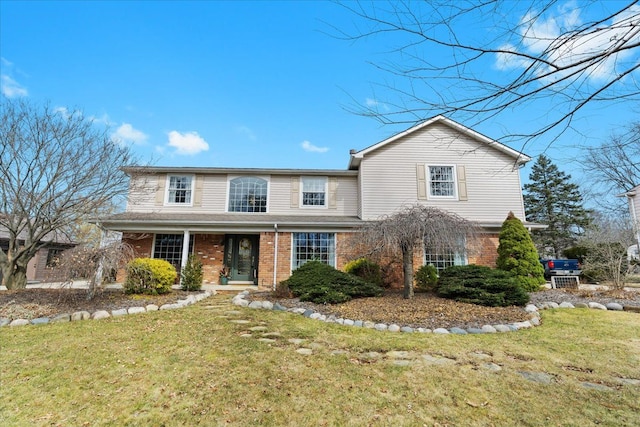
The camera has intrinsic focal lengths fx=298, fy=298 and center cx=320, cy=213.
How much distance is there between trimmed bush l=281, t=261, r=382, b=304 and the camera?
7.88m

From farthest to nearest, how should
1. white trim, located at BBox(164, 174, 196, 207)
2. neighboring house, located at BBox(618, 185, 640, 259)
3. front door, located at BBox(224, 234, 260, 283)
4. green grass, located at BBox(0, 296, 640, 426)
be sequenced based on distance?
neighboring house, located at BBox(618, 185, 640, 259) < white trim, located at BBox(164, 174, 196, 207) < front door, located at BBox(224, 234, 260, 283) < green grass, located at BBox(0, 296, 640, 426)

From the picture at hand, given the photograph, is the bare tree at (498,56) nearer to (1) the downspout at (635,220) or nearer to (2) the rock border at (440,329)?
(2) the rock border at (440,329)

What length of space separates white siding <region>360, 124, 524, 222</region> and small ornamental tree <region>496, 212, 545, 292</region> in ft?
6.04

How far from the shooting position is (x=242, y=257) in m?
13.0

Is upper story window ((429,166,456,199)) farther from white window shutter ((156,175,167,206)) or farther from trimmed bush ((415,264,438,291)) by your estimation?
white window shutter ((156,175,167,206))

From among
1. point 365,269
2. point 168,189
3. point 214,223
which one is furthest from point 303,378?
point 168,189

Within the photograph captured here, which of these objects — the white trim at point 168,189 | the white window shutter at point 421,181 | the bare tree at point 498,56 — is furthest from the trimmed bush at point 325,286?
the white trim at point 168,189

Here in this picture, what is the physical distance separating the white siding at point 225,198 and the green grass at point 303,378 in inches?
300

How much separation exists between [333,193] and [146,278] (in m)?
7.92

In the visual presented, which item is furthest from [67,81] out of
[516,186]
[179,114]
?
[516,186]

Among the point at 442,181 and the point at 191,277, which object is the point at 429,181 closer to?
the point at 442,181

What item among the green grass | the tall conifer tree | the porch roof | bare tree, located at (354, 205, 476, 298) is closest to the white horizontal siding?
the porch roof

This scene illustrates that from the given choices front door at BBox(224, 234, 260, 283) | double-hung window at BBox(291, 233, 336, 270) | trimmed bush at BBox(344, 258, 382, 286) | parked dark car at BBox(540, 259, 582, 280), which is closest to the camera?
trimmed bush at BBox(344, 258, 382, 286)

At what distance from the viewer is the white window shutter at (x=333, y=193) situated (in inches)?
524
